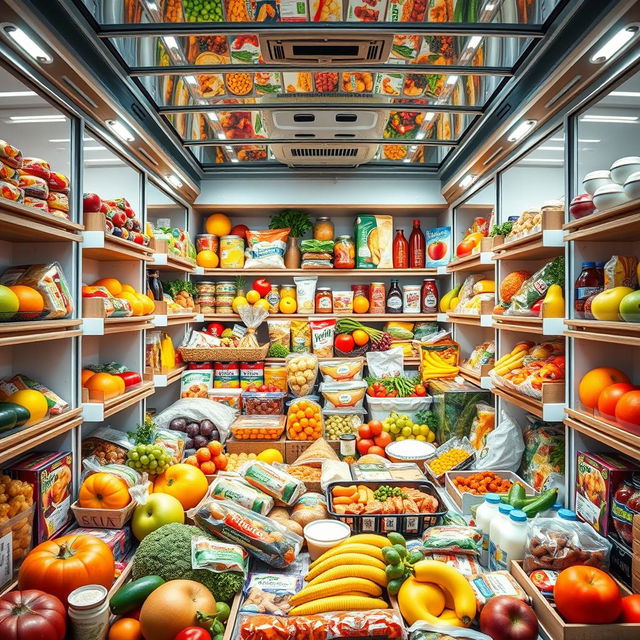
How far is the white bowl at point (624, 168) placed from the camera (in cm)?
167

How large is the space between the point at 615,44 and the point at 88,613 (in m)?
2.72

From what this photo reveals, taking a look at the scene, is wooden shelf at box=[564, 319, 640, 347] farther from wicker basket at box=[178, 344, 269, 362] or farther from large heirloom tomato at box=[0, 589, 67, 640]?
wicker basket at box=[178, 344, 269, 362]

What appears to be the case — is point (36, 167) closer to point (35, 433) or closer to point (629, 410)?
point (35, 433)

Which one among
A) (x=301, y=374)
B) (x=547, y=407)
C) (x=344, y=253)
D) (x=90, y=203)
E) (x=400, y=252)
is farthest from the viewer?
(x=400, y=252)

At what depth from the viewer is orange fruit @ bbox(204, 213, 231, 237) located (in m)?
4.28

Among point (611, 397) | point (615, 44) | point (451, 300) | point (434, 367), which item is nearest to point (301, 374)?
point (434, 367)

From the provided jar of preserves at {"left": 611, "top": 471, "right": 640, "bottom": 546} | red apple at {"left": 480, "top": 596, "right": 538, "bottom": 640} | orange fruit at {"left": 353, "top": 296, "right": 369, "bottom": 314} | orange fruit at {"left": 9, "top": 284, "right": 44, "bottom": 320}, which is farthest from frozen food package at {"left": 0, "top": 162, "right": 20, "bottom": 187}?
orange fruit at {"left": 353, "top": 296, "right": 369, "bottom": 314}

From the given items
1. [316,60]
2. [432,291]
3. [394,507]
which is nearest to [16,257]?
[316,60]

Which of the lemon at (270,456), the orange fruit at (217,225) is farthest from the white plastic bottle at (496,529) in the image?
the orange fruit at (217,225)

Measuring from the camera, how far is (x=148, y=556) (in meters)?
1.75

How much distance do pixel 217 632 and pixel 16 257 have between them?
192 cm

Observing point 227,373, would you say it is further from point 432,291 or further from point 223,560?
point 223,560

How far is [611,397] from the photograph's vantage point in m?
1.80

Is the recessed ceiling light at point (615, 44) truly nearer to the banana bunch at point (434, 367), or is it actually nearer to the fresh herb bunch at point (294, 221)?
the banana bunch at point (434, 367)
